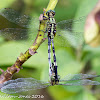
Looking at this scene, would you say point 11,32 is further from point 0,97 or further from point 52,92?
point 52,92

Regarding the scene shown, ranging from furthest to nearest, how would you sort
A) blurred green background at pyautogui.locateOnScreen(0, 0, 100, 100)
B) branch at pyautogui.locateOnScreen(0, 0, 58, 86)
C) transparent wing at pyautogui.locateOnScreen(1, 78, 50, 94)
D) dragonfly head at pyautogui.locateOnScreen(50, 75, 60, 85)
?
blurred green background at pyautogui.locateOnScreen(0, 0, 100, 100) < dragonfly head at pyautogui.locateOnScreen(50, 75, 60, 85) < transparent wing at pyautogui.locateOnScreen(1, 78, 50, 94) < branch at pyautogui.locateOnScreen(0, 0, 58, 86)

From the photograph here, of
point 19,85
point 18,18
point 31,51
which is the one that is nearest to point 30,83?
point 19,85

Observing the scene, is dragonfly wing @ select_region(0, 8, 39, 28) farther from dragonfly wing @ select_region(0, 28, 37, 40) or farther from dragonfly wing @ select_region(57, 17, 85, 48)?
dragonfly wing @ select_region(57, 17, 85, 48)

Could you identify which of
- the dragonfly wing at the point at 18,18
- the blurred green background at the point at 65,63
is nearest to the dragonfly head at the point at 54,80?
the blurred green background at the point at 65,63

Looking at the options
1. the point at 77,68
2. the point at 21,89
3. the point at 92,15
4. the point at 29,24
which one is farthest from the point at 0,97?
the point at 92,15

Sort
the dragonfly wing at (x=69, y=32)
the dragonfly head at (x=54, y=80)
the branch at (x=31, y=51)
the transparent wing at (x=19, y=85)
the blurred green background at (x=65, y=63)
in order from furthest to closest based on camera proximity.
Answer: the blurred green background at (x=65, y=63) → the dragonfly wing at (x=69, y=32) → the dragonfly head at (x=54, y=80) → the transparent wing at (x=19, y=85) → the branch at (x=31, y=51)

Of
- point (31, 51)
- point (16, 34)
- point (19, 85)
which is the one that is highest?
point (16, 34)

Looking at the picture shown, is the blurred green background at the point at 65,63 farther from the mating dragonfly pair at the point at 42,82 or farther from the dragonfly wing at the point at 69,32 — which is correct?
the mating dragonfly pair at the point at 42,82

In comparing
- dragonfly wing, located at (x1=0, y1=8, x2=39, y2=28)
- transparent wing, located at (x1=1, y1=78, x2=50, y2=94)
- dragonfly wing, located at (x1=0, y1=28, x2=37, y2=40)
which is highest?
dragonfly wing, located at (x1=0, y1=8, x2=39, y2=28)

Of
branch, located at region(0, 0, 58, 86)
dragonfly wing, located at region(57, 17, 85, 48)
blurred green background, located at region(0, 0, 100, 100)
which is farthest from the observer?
blurred green background, located at region(0, 0, 100, 100)

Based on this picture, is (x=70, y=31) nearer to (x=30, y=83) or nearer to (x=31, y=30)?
(x=31, y=30)

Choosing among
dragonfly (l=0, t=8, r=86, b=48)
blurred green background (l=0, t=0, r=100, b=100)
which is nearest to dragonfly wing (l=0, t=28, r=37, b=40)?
dragonfly (l=0, t=8, r=86, b=48)

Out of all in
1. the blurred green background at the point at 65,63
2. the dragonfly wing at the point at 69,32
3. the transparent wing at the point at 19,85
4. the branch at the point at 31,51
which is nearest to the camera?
the branch at the point at 31,51
